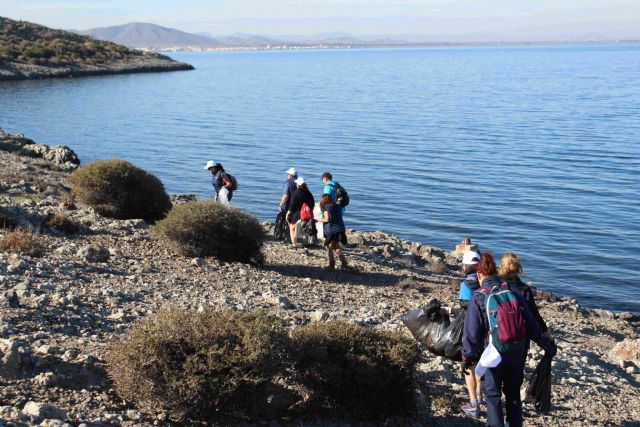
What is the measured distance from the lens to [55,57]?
9519 centimetres

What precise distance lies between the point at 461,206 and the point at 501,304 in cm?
1942

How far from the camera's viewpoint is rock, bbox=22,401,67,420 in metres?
5.99

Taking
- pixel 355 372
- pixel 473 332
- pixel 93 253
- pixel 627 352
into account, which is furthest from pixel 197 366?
pixel 627 352

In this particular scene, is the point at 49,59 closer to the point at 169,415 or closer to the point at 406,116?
the point at 406,116

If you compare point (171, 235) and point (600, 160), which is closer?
point (171, 235)

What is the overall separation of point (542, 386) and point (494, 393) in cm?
109

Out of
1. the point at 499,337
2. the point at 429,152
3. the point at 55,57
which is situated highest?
the point at 55,57

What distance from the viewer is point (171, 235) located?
13.4 meters

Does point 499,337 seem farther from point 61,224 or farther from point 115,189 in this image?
point 115,189

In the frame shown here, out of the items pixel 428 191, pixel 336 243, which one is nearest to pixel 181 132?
pixel 428 191

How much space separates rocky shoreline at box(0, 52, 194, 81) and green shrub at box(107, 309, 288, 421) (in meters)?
78.3

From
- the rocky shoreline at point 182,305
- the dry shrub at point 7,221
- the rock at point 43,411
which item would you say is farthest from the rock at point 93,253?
the rock at point 43,411

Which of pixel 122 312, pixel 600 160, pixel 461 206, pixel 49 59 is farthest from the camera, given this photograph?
pixel 49 59

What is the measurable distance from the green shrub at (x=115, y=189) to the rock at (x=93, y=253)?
397 cm
